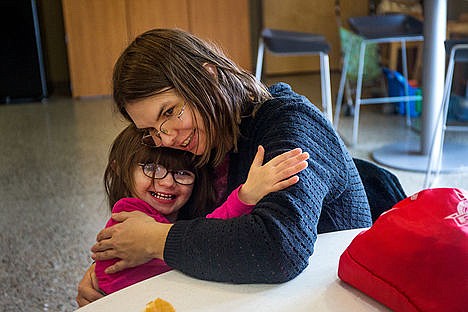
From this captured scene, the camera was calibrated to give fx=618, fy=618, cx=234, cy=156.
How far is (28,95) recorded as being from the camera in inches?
226

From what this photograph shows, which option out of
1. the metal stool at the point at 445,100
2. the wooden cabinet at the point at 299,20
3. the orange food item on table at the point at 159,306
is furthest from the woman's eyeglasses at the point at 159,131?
the wooden cabinet at the point at 299,20

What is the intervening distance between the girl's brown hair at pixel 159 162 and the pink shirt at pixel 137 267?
0.06 metres

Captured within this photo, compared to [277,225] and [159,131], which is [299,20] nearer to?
[159,131]

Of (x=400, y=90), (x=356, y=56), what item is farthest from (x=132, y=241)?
(x=356, y=56)

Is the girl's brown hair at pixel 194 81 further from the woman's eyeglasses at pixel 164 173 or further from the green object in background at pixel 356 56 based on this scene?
the green object in background at pixel 356 56

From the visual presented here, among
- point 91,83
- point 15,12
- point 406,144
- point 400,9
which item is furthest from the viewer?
point 91,83

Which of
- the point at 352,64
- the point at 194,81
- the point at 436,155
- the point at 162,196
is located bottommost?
the point at 436,155

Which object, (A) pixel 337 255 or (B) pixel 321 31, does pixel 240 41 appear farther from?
(A) pixel 337 255

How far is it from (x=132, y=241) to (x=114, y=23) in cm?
514

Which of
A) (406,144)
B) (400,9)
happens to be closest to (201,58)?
(406,144)

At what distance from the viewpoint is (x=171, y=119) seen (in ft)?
3.34

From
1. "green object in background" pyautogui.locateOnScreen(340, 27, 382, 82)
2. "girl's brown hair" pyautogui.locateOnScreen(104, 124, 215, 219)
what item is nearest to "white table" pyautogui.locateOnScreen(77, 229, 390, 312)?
"girl's brown hair" pyautogui.locateOnScreen(104, 124, 215, 219)

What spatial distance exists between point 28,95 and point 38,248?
11.8 feet

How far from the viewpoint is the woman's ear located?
105 cm
